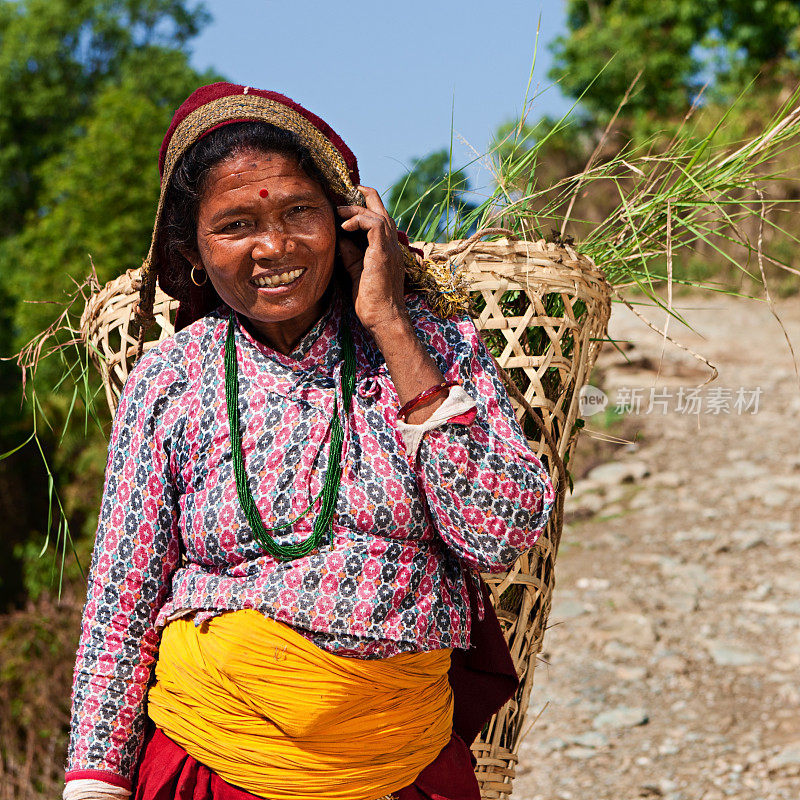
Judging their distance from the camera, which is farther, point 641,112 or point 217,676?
point 641,112

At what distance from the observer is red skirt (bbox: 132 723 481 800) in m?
1.58

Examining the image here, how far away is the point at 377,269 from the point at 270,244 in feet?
0.58

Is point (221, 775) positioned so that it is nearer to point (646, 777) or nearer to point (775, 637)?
point (646, 777)

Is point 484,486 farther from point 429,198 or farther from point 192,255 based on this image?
point 429,198

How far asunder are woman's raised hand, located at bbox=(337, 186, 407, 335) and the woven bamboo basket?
0.37 meters

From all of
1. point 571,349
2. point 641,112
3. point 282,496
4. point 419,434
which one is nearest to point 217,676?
point 282,496

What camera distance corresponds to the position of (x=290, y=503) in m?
1.54

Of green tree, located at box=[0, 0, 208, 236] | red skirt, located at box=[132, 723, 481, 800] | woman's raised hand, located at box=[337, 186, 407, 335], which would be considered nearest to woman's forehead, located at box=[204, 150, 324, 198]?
woman's raised hand, located at box=[337, 186, 407, 335]

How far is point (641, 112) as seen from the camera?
1700 cm

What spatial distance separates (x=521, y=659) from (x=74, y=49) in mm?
25764

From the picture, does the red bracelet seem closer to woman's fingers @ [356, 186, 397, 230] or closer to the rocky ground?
woman's fingers @ [356, 186, 397, 230]

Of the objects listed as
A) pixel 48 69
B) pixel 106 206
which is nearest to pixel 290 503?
pixel 106 206

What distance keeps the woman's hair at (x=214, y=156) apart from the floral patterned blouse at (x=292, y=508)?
221mm

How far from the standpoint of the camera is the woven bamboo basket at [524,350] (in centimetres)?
195
